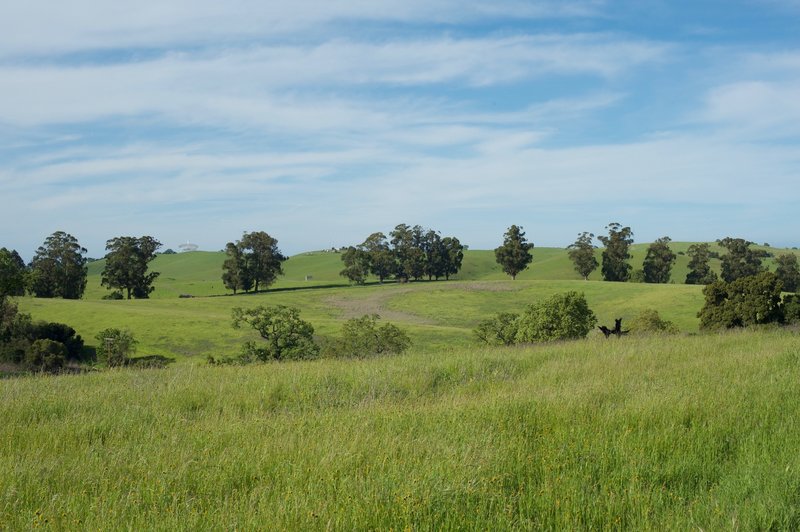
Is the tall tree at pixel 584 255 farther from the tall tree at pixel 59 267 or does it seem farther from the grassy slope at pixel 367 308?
the tall tree at pixel 59 267

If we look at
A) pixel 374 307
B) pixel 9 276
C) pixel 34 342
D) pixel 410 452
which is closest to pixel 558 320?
pixel 410 452

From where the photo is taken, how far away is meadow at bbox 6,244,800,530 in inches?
188

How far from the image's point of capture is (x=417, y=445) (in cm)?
644

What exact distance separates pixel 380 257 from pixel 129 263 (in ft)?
173

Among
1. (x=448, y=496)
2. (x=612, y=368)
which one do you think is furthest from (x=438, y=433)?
(x=612, y=368)

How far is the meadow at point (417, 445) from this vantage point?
4.79 m

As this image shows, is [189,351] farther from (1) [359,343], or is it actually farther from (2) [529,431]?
(2) [529,431]

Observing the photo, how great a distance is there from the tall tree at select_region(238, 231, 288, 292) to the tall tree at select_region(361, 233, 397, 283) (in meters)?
24.4

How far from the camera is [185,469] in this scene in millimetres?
5750

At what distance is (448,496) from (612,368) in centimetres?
768

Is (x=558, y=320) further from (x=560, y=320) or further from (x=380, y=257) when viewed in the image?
(x=380, y=257)

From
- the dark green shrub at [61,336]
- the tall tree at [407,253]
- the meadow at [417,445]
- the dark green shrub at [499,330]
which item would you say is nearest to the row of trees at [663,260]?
the tall tree at [407,253]

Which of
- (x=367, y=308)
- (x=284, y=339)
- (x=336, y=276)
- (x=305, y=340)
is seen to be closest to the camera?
(x=284, y=339)

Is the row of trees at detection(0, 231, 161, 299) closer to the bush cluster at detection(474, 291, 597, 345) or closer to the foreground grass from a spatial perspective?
the bush cluster at detection(474, 291, 597, 345)
